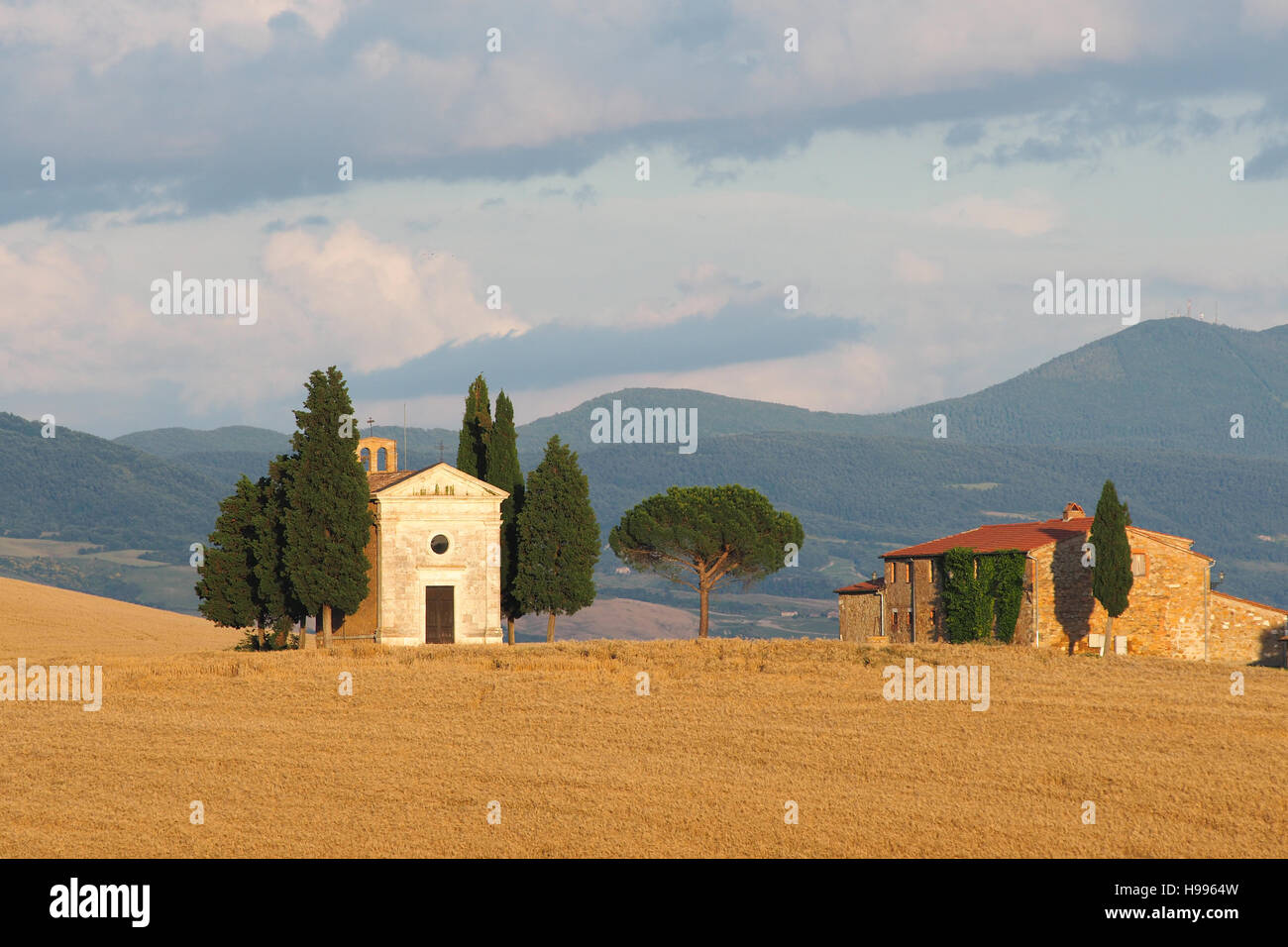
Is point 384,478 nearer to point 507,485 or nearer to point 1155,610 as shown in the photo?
point 507,485

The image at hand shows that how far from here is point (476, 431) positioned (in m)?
69.0

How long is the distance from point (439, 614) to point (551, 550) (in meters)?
5.52

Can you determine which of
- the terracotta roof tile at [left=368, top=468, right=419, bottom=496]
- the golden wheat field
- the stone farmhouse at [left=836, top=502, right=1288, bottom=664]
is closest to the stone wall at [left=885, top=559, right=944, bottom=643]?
the stone farmhouse at [left=836, top=502, right=1288, bottom=664]

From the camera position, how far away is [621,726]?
3672 cm

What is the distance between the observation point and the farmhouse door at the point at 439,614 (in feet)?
202

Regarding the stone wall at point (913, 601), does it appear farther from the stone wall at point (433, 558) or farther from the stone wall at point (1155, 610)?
the stone wall at point (433, 558)

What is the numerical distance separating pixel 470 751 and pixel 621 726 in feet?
15.5

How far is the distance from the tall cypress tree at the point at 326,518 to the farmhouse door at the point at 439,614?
12.4ft

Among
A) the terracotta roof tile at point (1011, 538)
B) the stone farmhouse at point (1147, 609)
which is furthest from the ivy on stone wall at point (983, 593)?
the terracotta roof tile at point (1011, 538)

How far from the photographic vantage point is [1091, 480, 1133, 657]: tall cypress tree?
62844mm
